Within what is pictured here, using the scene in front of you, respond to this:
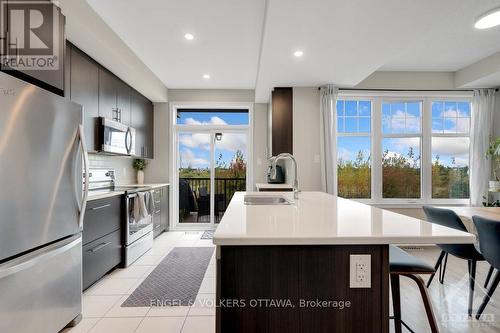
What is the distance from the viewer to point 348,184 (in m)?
4.30

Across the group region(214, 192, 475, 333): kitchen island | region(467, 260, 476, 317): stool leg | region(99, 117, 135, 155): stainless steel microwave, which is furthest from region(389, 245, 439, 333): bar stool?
region(99, 117, 135, 155): stainless steel microwave

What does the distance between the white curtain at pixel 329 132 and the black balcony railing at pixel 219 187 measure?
1784mm

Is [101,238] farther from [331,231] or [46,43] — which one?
[331,231]

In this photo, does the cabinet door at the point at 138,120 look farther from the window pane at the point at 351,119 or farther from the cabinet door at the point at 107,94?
the window pane at the point at 351,119

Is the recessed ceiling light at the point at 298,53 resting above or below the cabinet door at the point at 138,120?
above

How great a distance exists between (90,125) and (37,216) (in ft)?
5.15

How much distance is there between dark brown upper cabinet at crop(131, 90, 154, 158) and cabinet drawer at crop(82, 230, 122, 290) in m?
1.66

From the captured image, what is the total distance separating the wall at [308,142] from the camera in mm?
4066

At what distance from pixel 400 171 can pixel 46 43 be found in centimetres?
477

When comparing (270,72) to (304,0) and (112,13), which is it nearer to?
(304,0)

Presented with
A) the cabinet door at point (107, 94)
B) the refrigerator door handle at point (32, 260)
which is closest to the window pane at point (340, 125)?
the cabinet door at point (107, 94)

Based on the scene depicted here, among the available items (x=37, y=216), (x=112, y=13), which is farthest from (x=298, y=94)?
(x=37, y=216)

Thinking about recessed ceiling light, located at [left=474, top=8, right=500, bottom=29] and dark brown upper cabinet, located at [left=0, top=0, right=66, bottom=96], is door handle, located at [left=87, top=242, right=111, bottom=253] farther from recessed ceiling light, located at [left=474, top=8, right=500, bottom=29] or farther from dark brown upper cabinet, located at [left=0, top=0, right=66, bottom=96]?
recessed ceiling light, located at [left=474, top=8, right=500, bottom=29]

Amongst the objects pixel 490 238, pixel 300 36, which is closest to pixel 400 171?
pixel 490 238
